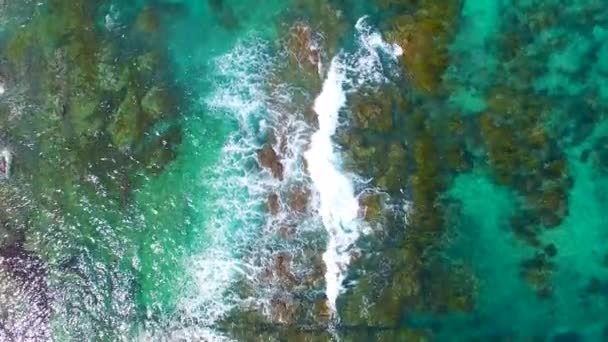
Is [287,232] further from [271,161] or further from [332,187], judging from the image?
[271,161]

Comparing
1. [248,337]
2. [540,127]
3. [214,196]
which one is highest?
[540,127]

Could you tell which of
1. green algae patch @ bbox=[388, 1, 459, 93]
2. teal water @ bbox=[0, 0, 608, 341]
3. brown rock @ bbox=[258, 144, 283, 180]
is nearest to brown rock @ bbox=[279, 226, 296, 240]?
teal water @ bbox=[0, 0, 608, 341]

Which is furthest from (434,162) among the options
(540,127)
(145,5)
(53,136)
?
(53,136)

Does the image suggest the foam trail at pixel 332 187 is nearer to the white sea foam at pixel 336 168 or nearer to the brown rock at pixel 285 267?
the white sea foam at pixel 336 168

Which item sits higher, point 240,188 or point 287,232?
point 240,188

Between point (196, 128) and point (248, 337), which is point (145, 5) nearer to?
point (196, 128)

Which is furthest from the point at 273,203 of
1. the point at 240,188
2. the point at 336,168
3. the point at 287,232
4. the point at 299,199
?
the point at 336,168

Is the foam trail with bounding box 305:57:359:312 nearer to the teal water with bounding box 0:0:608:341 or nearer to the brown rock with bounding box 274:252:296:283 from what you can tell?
the teal water with bounding box 0:0:608:341

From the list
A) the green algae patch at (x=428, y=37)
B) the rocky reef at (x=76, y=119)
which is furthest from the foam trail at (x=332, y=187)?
the rocky reef at (x=76, y=119)
